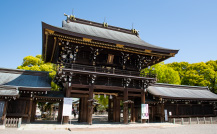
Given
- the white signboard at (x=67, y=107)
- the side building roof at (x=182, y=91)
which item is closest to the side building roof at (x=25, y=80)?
the white signboard at (x=67, y=107)

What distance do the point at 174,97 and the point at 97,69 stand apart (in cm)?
1142

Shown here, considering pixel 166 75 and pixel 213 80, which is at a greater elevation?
pixel 166 75

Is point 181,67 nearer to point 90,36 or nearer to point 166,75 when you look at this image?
point 166,75

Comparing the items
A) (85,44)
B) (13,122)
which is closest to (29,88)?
(13,122)

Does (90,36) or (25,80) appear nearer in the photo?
(90,36)

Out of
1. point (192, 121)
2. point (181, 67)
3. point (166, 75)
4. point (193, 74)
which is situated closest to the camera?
point (192, 121)

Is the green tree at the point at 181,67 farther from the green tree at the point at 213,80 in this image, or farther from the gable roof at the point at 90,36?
the gable roof at the point at 90,36

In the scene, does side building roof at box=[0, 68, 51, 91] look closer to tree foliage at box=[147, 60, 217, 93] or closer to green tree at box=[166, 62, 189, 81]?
tree foliage at box=[147, 60, 217, 93]

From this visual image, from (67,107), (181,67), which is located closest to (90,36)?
(67,107)

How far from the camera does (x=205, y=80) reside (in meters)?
36.3

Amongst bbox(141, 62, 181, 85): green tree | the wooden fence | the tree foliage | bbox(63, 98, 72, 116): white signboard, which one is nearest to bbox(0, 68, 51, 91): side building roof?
bbox(63, 98, 72, 116): white signboard

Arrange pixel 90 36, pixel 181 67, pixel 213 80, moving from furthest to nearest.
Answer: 1. pixel 181 67
2. pixel 213 80
3. pixel 90 36

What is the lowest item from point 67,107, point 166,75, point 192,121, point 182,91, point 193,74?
point 192,121

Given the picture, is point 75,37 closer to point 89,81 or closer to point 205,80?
point 89,81
